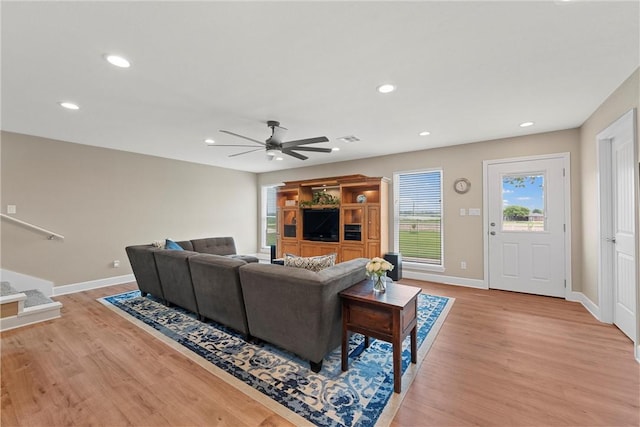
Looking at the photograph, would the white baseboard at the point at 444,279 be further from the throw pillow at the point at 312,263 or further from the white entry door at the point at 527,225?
the throw pillow at the point at 312,263

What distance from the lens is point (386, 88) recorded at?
2.60m

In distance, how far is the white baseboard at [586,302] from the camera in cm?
Result: 321

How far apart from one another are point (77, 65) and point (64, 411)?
2634mm

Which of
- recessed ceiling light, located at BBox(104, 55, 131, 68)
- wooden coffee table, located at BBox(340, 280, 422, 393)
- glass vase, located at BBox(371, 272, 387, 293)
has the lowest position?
wooden coffee table, located at BBox(340, 280, 422, 393)

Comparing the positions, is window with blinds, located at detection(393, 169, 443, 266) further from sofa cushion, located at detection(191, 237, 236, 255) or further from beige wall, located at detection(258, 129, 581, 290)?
sofa cushion, located at detection(191, 237, 236, 255)

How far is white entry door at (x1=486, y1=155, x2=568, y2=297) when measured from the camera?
3.98 metres

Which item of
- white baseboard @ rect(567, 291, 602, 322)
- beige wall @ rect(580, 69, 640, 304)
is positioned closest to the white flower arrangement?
beige wall @ rect(580, 69, 640, 304)

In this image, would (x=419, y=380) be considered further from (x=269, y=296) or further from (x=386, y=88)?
(x=386, y=88)

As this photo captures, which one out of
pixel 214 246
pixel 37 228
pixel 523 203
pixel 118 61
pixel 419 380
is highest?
pixel 118 61

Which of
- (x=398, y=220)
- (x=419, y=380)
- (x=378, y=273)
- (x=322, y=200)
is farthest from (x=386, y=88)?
(x=322, y=200)

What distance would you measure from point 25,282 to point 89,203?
1.46 m

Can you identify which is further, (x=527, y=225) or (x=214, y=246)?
(x=214, y=246)

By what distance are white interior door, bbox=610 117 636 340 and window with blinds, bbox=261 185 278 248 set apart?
6.72m

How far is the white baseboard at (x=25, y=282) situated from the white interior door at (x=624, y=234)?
750cm
